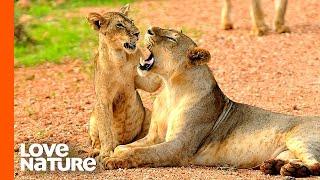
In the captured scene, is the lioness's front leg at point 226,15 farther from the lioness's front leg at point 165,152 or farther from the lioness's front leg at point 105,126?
the lioness's front leg at point 165,152

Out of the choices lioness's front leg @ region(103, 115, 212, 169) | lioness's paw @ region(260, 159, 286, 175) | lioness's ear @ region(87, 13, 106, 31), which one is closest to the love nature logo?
lioness's front leg @ region(103, 115, 212, 169)

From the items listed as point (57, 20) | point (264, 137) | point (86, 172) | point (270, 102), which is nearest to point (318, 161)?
point (264, 137)

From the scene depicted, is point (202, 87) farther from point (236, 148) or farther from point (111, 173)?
point (111, 173)

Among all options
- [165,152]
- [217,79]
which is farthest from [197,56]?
[217,79]

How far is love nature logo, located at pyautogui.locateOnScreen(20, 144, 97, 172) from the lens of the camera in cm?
718

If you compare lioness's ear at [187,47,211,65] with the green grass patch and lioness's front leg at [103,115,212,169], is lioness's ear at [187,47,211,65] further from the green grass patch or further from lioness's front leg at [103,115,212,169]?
the green grass patch

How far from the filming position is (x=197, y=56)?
7117 millimetres

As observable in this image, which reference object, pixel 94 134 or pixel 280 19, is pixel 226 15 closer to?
pixel 280 19

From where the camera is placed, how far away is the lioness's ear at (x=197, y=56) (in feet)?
23.3

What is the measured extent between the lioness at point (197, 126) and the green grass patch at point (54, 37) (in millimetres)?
6013

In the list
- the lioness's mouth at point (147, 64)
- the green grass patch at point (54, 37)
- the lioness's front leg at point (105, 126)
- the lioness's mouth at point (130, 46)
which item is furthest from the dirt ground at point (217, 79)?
the lioness's mouth at point (130, 46)

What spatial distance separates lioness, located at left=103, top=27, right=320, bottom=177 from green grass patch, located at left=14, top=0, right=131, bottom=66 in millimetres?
6013

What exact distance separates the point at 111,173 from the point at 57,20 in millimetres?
9427

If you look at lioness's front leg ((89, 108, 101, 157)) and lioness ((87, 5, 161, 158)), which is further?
lioness's front leg ((89, 108, 101, 157))
